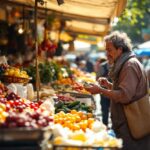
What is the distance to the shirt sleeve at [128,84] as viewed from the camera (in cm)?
628

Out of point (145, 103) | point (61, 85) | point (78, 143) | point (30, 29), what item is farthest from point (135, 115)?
point (30, 29)

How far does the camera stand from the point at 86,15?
44.3 feet

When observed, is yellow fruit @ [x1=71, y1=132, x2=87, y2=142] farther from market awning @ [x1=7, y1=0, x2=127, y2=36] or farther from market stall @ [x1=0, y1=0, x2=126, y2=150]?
market awning @ [x1=7, y1=0, x2=127, y2=36]

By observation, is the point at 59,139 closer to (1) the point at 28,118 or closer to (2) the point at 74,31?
(1) the point at 28,118

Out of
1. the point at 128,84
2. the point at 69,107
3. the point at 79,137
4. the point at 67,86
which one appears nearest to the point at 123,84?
the point at 128,84

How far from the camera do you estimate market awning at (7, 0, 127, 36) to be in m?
9.46

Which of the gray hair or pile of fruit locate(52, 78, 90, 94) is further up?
the gray hair

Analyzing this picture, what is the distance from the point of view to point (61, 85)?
39.3 feet

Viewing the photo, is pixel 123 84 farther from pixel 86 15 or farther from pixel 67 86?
pixel 86 15

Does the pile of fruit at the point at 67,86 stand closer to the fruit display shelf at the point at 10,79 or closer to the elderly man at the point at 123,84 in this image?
the fruit display shelf at the point at 10,79

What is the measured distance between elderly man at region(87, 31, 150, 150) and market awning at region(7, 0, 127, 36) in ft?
6.36

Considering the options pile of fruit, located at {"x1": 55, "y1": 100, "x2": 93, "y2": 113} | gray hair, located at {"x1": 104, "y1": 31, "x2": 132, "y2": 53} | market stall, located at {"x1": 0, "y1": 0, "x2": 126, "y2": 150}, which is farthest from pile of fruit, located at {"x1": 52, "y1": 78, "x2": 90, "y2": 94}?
gray hair, located at {"x1": 104, "y1": 31, "x2": 132, "y2": 53}

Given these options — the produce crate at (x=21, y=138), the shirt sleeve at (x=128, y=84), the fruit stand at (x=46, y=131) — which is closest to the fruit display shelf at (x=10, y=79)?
the fruit stand at (x=46, y=131)

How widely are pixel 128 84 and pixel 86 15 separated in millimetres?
7419
